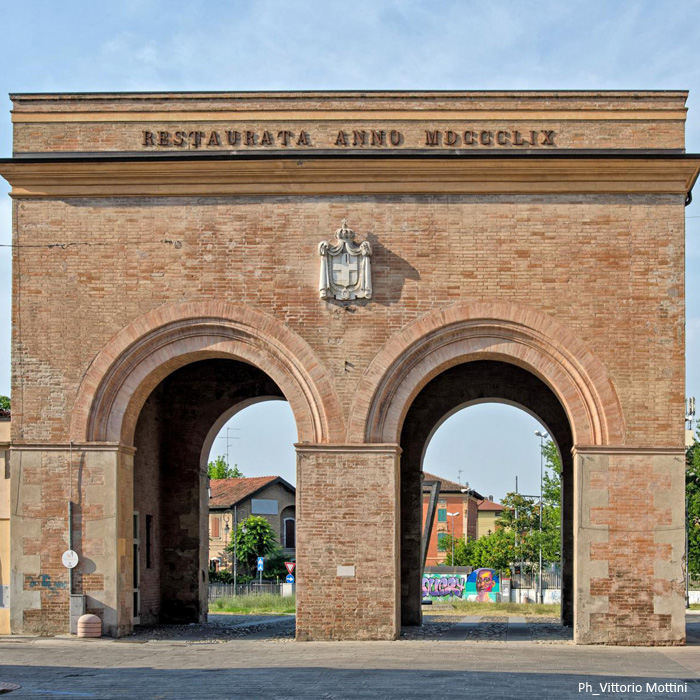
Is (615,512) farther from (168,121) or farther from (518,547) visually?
(518,547)

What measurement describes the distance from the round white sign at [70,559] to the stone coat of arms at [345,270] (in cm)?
618

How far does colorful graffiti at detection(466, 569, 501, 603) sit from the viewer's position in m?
52.2

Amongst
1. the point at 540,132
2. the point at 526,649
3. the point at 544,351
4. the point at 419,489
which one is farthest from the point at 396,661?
the point at 540,132

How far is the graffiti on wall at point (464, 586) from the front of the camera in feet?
172

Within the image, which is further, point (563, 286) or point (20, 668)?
point (563, 286)

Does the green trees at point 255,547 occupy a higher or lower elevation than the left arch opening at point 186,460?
A: lower

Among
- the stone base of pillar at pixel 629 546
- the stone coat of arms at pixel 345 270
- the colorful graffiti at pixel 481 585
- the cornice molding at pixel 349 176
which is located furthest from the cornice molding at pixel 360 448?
the colorful graffiti at pixel 481 585

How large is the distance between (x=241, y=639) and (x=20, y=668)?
576 cm

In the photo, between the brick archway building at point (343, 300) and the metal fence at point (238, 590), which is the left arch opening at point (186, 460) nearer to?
the brick archway building at point (343, 300)

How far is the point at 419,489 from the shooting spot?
24062mm

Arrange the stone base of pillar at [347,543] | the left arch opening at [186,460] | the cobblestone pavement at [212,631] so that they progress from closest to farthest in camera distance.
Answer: the stone base of pillar at [347,543] < the cobblestone pavement at [212,631] < the left arch opening at [186,460]

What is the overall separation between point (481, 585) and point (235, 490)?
1651 centimetres

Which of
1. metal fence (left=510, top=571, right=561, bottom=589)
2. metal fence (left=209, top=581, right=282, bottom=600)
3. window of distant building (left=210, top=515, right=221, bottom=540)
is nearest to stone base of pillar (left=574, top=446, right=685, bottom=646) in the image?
metal fence (left=510, top=571, right=561, bottom=589)

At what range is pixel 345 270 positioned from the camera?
2034cm
